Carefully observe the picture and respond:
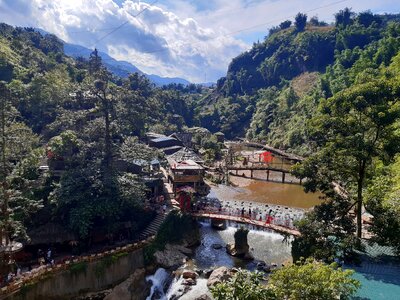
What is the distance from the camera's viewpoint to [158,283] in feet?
97.7

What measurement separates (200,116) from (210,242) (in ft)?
306

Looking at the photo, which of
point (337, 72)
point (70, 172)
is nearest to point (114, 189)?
point (70, 172)

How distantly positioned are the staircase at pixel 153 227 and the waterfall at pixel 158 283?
3.73 meters

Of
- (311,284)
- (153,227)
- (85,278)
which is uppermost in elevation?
(311,284)

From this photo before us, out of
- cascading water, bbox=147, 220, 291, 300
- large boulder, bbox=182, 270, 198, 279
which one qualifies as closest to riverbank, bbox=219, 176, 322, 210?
cascading water, bbox=147, 220, 291, 300

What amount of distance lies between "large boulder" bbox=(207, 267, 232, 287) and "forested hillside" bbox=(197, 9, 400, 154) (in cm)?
4885

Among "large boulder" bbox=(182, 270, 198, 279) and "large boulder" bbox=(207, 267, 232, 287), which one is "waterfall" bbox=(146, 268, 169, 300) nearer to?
"large boulder" bbox=(182, 270, 198, 279)

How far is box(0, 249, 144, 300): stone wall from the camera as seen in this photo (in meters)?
25.4

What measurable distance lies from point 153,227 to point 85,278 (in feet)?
27.1

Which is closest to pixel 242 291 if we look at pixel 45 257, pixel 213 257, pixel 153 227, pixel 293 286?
pixel 293 286

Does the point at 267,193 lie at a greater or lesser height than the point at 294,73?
lesser

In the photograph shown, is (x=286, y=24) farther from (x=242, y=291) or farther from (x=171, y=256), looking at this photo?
(x=242, y=291)

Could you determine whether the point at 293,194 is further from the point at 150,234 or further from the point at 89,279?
the point at 89,279

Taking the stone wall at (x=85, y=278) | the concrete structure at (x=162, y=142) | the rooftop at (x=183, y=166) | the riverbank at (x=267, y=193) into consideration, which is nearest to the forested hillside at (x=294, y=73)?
the riverbank at (x=267, y=193)
